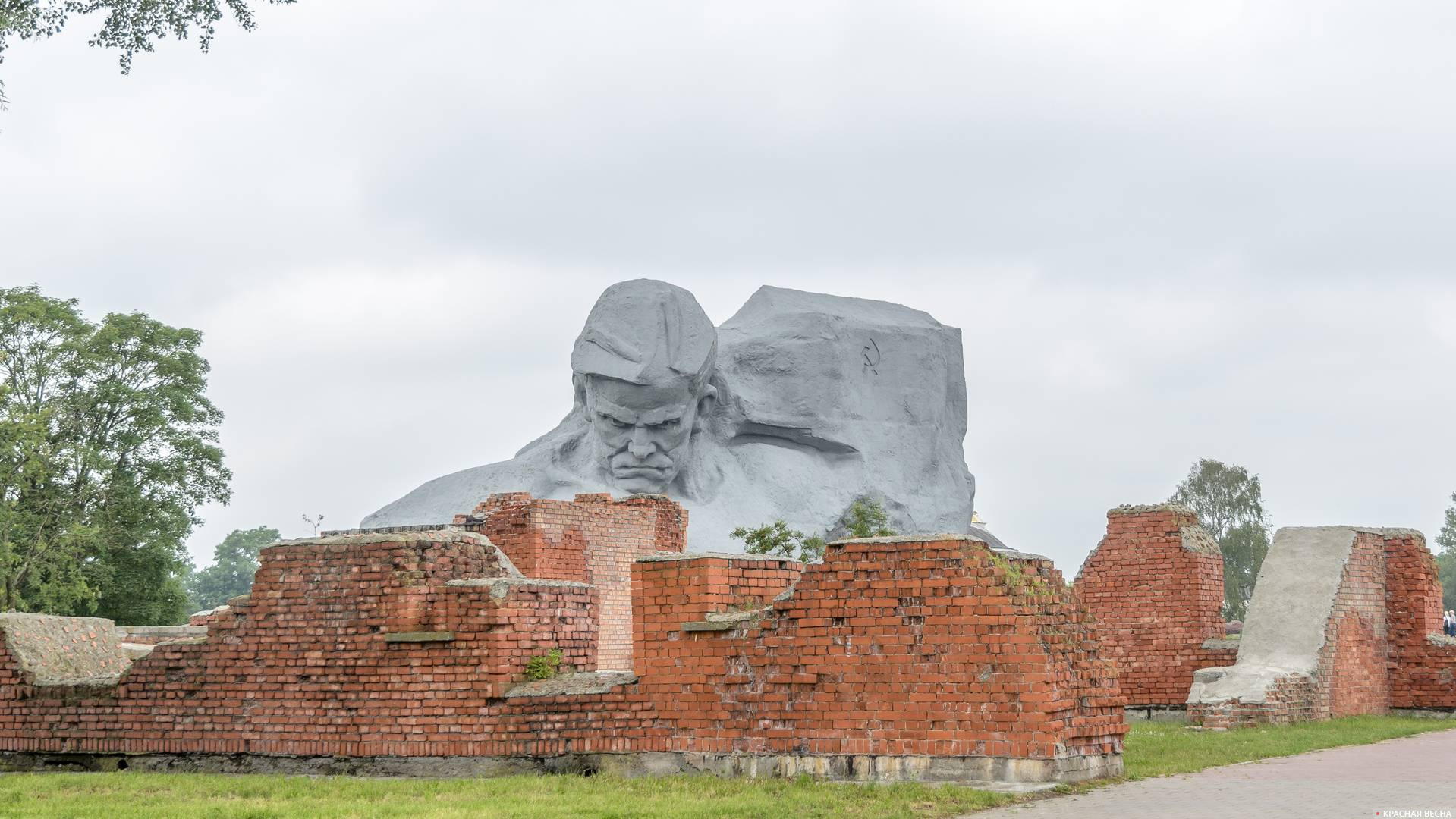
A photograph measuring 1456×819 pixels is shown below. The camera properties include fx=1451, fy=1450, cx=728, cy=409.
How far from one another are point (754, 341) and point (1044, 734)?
29362 millimetres

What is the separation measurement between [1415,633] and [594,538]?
30.9 ft

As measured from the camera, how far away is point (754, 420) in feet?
121

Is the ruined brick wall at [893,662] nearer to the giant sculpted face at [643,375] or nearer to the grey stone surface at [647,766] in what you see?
the grey stone surface at [647,766]

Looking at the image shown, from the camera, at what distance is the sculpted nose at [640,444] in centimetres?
3356

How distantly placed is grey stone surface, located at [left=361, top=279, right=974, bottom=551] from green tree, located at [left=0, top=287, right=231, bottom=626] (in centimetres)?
532

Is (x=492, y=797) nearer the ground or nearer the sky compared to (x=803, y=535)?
nearer the ground

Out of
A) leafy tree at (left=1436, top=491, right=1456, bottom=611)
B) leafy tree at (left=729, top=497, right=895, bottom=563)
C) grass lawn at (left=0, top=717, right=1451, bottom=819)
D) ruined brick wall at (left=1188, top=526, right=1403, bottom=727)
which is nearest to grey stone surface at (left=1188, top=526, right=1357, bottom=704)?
ruined brick wall at (left=1188, top=526, right=1403, bottom=727)

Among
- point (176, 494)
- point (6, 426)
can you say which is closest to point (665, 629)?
point (6, 426)

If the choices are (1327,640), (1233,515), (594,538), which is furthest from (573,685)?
(1233,515)

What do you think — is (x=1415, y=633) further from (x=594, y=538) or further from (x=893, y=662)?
(x=893, y=662)

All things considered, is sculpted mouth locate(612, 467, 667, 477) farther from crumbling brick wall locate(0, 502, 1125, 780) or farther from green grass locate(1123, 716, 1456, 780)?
crumbling brick wall locate(0, 502, 1125, 780)

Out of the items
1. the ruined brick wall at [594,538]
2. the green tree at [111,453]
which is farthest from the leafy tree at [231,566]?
the ruined brick wall at [594,538]

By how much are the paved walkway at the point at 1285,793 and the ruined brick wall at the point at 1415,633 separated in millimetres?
5281

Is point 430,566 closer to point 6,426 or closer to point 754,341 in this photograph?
point 6,426
